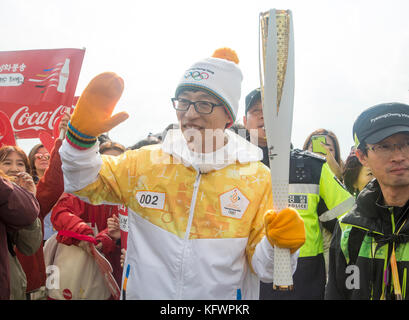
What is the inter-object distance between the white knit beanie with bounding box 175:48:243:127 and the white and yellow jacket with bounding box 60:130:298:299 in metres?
0.29

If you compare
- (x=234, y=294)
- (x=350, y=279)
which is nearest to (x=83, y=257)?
(x=234, y=294)

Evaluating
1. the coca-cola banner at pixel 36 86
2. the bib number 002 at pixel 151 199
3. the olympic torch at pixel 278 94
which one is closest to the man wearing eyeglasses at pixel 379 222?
the olympic torch at pixel 278 94

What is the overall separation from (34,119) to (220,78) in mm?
2436

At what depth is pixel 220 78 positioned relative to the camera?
6.57ft

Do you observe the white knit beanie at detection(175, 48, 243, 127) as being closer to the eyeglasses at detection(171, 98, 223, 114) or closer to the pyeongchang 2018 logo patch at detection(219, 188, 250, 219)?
the eyeglasses at detection(171, 98, 223, 114)

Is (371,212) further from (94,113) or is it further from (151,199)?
(94,113)

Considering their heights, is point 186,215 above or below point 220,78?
below

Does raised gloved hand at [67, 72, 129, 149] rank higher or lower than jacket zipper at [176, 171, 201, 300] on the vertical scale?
higher

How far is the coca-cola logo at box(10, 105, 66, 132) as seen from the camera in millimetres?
3516

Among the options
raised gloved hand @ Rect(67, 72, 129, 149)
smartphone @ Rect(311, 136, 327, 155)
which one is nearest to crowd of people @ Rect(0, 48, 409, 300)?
raised gloved hand @ Rect(67, 72, 129, 149)

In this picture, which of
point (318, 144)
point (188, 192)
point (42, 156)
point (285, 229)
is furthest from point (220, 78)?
point (42, 156)

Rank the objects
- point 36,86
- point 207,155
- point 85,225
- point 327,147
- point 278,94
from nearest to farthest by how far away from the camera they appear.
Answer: point 278,94, point 207,155, point 85,225, point 36,86, point 327,147

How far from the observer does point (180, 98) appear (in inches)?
76.7

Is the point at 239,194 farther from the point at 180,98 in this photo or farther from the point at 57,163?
the point at 57,163
